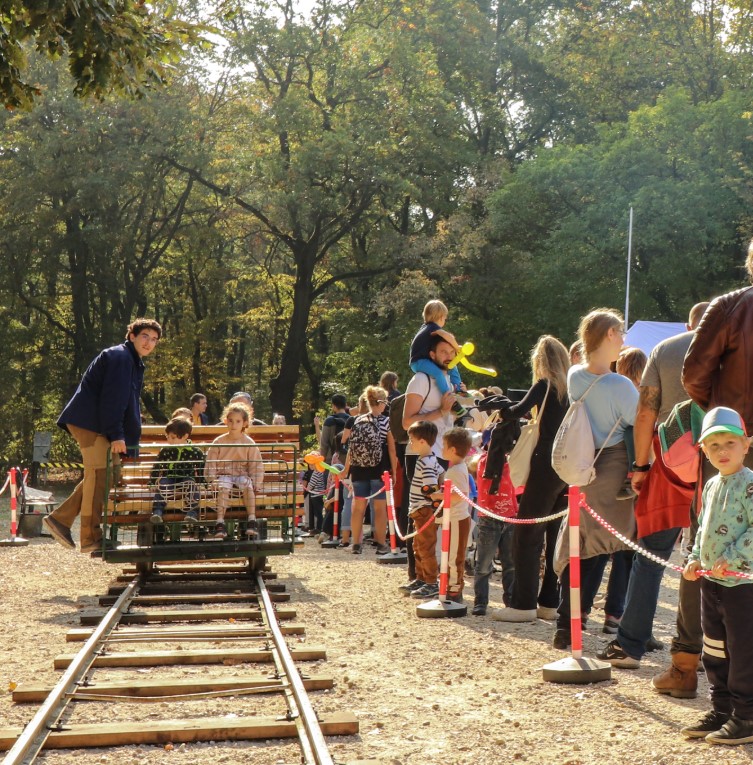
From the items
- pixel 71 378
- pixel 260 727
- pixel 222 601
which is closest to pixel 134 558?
pixel 222 601

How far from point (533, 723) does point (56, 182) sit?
3644cm

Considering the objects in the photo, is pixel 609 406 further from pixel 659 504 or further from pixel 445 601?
pixel 445 601

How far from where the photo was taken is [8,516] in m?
28.6

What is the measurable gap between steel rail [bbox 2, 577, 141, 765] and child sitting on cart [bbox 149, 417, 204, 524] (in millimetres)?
2209

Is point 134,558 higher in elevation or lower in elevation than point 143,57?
lower

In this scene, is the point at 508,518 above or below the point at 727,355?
below

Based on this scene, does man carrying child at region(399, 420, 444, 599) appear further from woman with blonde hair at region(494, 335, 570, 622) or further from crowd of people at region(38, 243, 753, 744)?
woman with blonde hair at region(494, 335, 570, 622)

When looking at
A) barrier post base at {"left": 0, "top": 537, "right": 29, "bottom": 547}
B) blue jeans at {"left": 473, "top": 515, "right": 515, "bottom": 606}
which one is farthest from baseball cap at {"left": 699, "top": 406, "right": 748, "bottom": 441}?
barrier post base at {"left": 0, "top": 537, "right": 29, "bottom": 547}

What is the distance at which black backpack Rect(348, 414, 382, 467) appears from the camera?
52.2 ft

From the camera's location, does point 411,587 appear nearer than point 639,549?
No

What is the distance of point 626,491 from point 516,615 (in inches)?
86.4

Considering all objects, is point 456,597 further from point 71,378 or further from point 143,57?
point 71,378

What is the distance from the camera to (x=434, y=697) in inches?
273

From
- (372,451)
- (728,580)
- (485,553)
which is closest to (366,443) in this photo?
(372,451)
